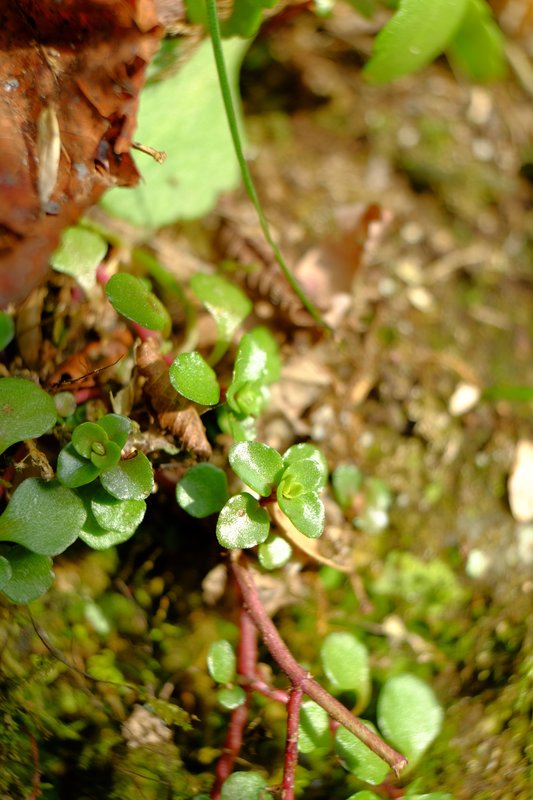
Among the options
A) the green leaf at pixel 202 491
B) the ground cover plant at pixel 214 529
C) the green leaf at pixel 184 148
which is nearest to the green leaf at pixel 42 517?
the ground cover plant at pixel 214 529

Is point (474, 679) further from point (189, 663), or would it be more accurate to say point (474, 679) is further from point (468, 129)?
point (468, 129)

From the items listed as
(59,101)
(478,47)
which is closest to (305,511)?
(59,101)

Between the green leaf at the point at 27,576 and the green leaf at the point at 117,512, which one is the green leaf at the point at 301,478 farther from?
the green leaf at the point at 27,576

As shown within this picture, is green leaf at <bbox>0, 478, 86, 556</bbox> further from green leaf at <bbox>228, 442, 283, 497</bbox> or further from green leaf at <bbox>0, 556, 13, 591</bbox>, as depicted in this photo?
green leaf at <bbox>228, 442, 283, 497</bbox>

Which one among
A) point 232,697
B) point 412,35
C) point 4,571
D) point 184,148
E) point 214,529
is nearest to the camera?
point 4,571

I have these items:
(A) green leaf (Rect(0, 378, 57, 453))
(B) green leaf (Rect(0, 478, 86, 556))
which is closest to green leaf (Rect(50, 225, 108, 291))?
(A) green leaf (Rect(0, 378, 57, 453))

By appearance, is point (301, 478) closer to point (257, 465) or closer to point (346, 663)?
point (257, 465)
